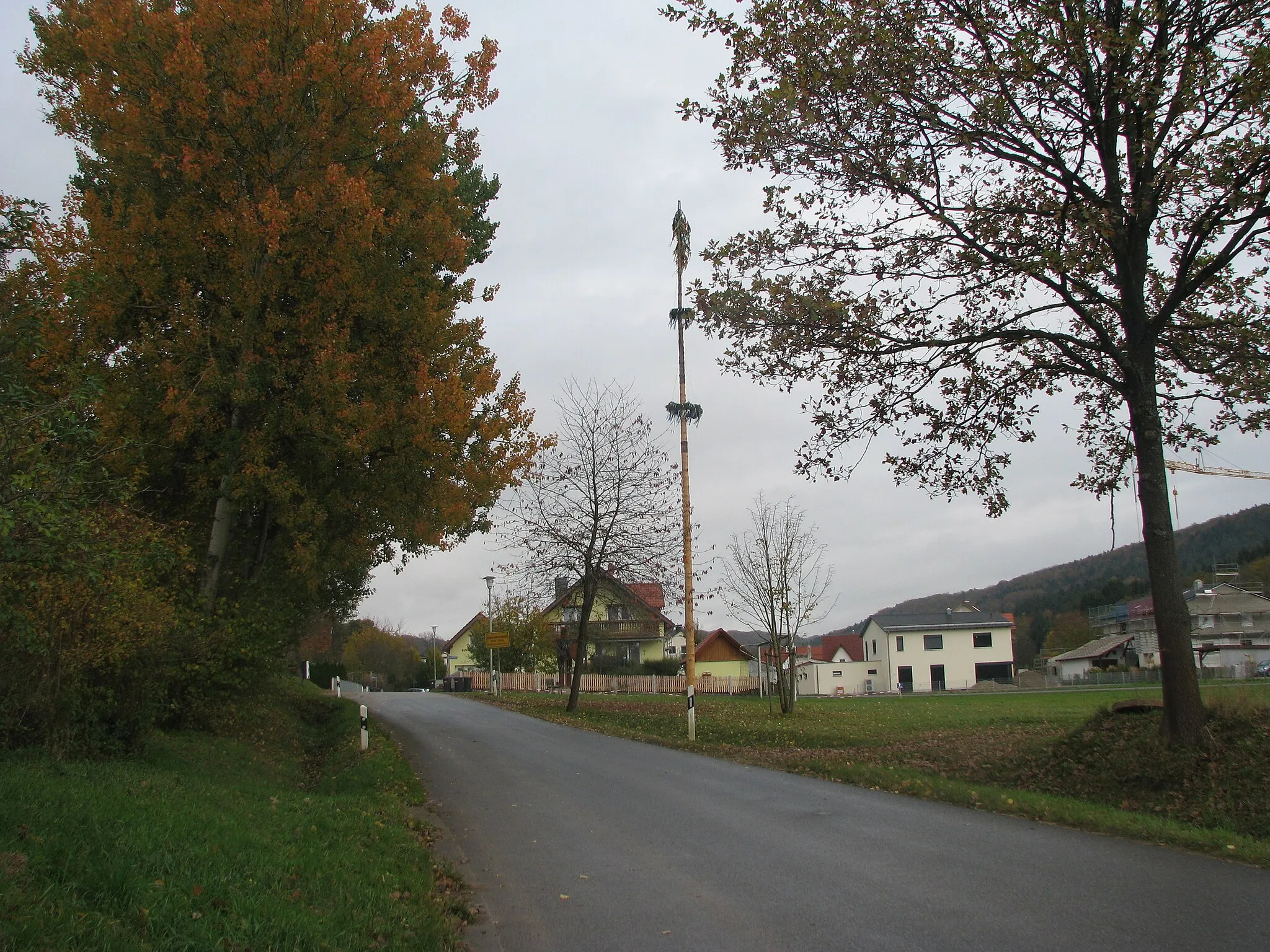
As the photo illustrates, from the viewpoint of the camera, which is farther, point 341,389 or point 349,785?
point 341,389

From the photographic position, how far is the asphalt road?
5574mm

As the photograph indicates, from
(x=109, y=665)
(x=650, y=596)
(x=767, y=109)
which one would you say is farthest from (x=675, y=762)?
(x=650, y=596)

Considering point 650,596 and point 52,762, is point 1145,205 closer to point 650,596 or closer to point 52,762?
point 52,762

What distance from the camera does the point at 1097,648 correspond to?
8444 cm

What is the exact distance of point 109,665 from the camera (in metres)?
9.37

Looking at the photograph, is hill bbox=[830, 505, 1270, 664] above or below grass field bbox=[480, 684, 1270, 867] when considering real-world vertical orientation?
above

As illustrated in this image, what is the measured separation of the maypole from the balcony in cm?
1779

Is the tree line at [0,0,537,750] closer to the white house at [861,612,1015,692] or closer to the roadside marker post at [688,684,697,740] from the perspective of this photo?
the roadside marker post at [688,684,697,740]

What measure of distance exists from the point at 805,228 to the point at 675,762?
29.3 ft

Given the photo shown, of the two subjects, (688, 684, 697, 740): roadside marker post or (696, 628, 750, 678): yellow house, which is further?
(696, 628, 750, 678): yellow house

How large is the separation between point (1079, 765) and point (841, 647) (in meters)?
81.6

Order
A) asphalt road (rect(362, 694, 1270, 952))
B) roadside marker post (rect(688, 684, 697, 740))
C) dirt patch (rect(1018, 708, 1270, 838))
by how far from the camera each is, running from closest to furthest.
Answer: asphalt road (rect(362, 694, 1270, 952)), dirt patch (rect(1018, 708, 1270, 838)), roadside marker post (rect(688, 684, 697, 740))

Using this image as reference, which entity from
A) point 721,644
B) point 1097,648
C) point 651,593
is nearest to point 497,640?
point 651,593

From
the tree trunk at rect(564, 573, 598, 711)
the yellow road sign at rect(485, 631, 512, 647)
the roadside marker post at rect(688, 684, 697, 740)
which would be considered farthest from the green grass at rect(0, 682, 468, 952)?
the yellow road sign at rect(485, 631, 512, 647)
